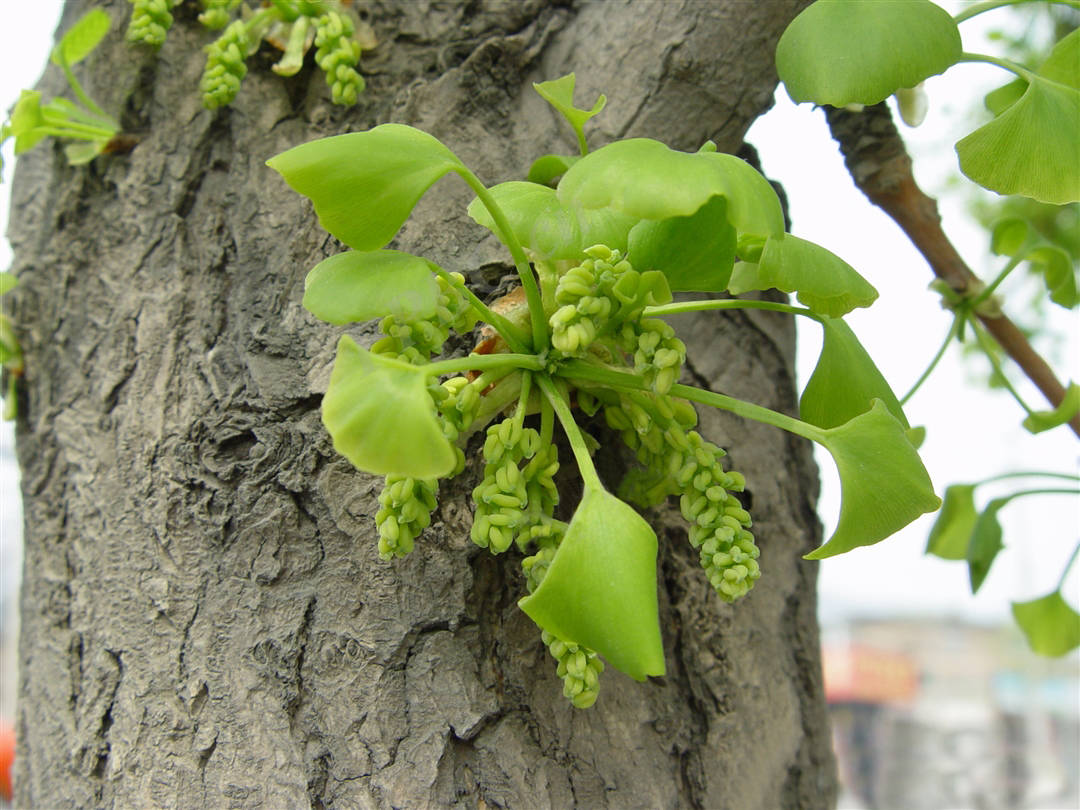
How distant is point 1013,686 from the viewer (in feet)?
38.7

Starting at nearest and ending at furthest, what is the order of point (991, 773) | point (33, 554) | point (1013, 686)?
point (33, 554) → point (991, 773) → point (1013, 686)

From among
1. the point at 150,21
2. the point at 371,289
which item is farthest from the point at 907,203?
the point at 150,21

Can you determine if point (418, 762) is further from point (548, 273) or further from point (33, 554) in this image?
point (33, 554)

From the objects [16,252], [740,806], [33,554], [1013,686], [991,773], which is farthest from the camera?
[1013,686]

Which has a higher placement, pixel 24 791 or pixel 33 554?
pixel 33 554

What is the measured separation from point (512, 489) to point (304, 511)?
229 millimetres

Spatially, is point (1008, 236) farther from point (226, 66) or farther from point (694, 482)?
point (226, 66)

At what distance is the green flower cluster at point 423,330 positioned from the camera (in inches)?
21.2

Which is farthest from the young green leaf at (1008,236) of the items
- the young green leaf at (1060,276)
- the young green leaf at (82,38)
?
the young green leaf at (82,38)

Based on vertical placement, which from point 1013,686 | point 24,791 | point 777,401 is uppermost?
point 777,401

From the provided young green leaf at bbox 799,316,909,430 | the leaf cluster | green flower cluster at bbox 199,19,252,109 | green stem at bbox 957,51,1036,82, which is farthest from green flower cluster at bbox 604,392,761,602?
green flower cluster at bbox 199,19,252,109

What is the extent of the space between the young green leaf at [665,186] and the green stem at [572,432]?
145 millimetres

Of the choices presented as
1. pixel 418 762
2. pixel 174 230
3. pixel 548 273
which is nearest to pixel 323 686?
pixel 418 762

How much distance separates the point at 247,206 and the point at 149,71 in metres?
0.23
